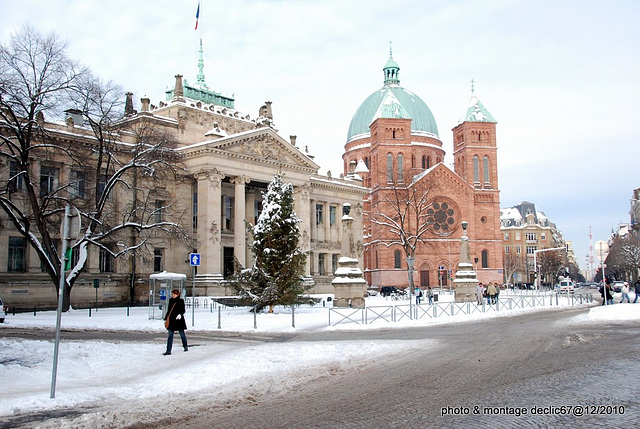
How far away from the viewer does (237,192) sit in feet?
175

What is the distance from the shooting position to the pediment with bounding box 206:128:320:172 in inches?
2050

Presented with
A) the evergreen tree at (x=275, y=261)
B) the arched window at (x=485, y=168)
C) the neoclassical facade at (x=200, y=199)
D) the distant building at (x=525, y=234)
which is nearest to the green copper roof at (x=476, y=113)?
the arched window at (x=485, y=168)

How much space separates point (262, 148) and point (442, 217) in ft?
152

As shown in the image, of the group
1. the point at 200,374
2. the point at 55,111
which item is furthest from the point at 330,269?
the point at 200,374

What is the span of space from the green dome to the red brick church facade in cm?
348

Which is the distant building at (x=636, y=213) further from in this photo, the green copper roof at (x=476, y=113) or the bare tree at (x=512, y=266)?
the green copper roof at (x=476, y=113)

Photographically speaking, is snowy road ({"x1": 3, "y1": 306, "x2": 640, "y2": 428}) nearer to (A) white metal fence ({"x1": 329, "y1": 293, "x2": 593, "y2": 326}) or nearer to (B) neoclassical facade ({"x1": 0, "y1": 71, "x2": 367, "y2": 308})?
(A) white metal fence ({"x1": 329, "y1": 293, "x2": 593, "y2": 326})

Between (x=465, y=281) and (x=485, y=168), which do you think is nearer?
(x=465, y=281)

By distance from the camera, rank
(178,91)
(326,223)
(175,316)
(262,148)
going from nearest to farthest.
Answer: (175,316) < (262,148) < (178,91) < (326,223)

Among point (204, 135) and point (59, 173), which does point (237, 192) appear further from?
point (59, 173)

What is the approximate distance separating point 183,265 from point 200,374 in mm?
41015

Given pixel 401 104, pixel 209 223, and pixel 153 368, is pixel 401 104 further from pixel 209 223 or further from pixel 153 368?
pixel 153 368

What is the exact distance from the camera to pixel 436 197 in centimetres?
9381

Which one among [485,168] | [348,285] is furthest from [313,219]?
[485,168]
